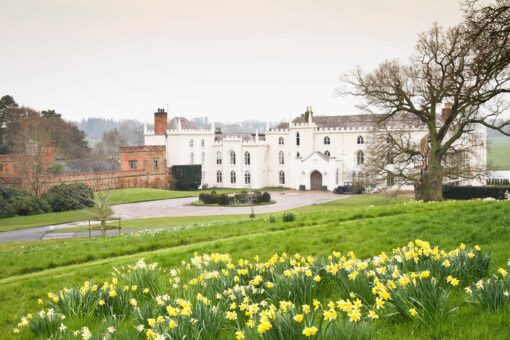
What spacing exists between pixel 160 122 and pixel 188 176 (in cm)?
962

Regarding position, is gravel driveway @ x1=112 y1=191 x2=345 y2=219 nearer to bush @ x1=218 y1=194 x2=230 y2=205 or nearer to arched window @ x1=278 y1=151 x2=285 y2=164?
bush @ x1=218 y1=194 x2=230 y2=205

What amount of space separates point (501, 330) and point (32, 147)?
2196 inches

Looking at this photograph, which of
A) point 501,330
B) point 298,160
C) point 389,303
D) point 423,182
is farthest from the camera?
point 298,160

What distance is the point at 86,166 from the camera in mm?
68250

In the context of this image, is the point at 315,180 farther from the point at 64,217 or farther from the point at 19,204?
the point at 19,204

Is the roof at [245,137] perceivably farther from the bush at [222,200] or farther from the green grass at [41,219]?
the green grass at [41,219]

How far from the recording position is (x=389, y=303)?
19.2 ft

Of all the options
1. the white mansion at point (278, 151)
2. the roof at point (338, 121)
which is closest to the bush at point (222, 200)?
the white mansion at point (278, 151)

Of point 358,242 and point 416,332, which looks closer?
point 416,332

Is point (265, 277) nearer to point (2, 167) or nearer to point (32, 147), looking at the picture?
point (32, 147)

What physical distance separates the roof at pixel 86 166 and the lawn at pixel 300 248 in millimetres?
49225

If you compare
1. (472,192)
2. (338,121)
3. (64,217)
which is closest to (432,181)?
(472,192)

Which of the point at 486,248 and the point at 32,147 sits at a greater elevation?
the point at 32,147

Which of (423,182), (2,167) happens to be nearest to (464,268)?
(423,182)
